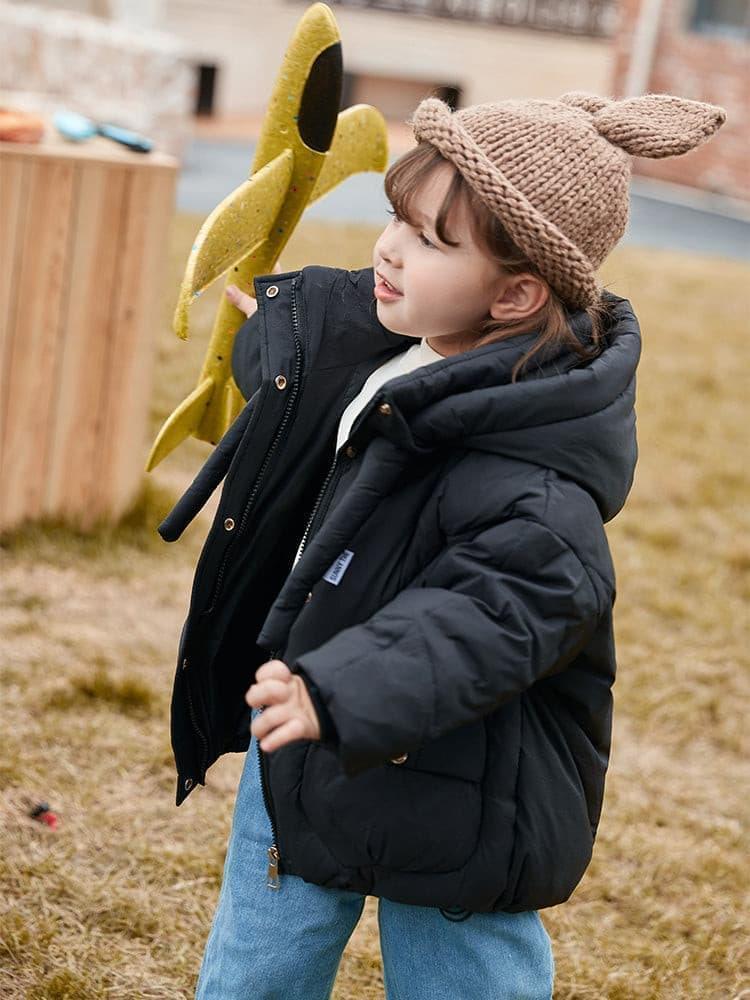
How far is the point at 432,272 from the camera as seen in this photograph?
1.53m

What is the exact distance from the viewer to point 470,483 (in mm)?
1461

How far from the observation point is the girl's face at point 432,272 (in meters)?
1.53

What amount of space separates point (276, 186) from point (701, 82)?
42.3ft

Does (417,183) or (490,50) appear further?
(490,50)

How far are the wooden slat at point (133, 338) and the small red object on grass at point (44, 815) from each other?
1412 millimetres

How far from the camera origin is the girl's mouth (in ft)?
5.16

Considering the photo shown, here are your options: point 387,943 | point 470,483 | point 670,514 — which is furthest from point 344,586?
point 670,514

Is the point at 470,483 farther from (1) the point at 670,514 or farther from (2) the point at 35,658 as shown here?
(1) the point at 670,514

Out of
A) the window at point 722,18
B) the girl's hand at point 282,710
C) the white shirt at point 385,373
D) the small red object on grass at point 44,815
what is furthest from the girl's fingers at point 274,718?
the window at point 722,18

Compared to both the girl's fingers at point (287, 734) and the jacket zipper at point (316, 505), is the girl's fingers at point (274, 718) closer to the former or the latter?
the girl's fingers at point (287, 734)

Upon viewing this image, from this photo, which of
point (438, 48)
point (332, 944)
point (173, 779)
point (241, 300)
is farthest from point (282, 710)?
point (438, 48)

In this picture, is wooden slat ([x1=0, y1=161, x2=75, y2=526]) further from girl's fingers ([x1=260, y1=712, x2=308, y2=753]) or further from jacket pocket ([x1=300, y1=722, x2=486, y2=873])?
girl's fingers ([x1=260, y1=712, x2=308, y2=753])

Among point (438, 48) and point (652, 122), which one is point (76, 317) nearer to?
point (652, 122)

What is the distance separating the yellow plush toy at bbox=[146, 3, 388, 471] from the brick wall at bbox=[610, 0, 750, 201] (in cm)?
1191
